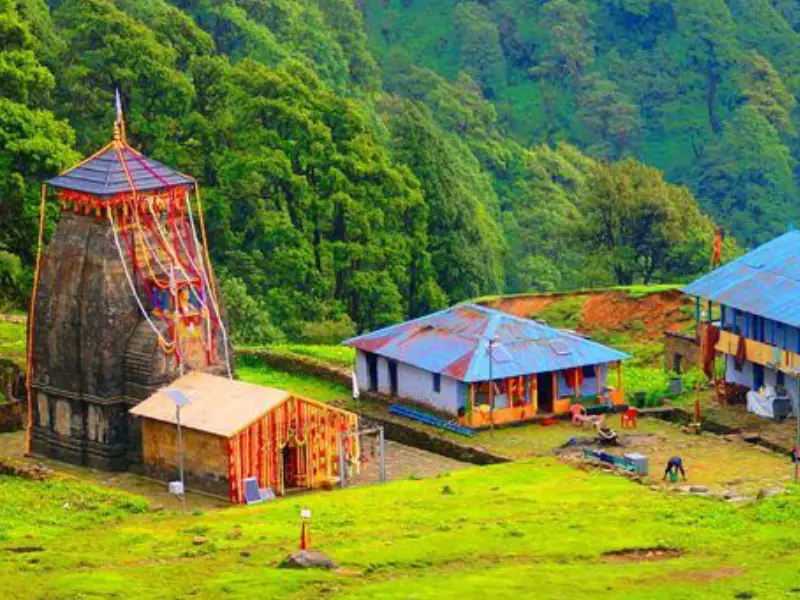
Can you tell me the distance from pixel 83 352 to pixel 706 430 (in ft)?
65.9

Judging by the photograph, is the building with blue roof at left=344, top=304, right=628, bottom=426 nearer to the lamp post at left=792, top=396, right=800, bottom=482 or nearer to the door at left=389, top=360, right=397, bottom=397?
the door at left=389, top=360, right=397, bottom=397

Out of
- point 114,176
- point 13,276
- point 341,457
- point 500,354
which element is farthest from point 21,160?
point 341,457

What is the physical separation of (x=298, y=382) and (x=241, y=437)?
17.6 m

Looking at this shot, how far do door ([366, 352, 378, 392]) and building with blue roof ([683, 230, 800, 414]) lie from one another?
11.1 meters

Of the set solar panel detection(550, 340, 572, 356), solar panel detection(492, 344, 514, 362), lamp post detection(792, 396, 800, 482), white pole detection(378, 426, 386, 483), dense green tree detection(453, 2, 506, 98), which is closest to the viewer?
lamp post detection(792, 396, 800, 482)

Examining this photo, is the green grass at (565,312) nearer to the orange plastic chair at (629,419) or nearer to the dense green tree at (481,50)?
the orange plastic chair at (629,419)

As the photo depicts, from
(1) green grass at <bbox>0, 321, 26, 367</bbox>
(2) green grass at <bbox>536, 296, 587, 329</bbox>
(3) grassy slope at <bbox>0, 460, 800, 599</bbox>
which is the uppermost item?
(1) green grass at <bbox>0, 321, 26, 367</bbox>

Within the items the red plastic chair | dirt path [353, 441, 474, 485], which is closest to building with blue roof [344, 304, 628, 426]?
the red plastic chair

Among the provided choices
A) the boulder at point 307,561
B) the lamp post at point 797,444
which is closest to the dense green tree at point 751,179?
the lamp post at point 797,444

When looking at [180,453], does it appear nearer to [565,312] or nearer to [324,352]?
[324,352]

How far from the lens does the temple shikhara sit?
240 feet

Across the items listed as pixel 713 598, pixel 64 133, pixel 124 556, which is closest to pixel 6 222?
pixel 64 133

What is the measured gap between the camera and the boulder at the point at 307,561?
56719 millimetres

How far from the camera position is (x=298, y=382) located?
8594 cm
